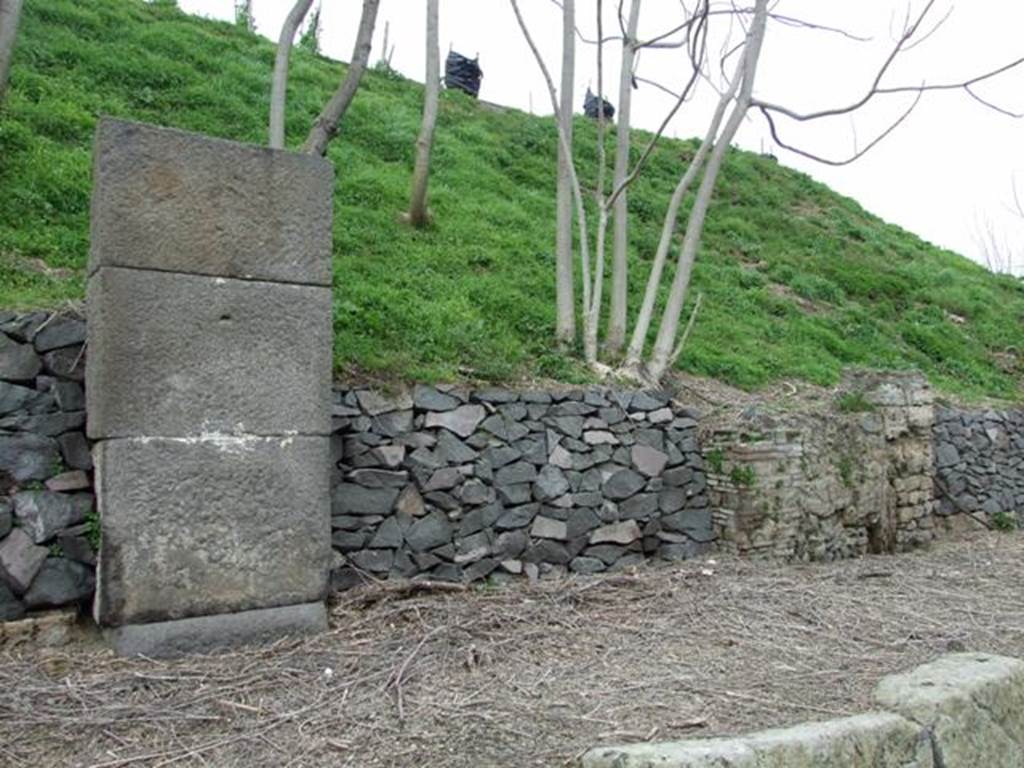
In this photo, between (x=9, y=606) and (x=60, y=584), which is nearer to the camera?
(x=9, y=606)

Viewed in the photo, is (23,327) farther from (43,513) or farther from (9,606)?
(9,606)

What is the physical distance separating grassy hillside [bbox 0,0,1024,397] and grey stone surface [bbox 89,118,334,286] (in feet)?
3.54

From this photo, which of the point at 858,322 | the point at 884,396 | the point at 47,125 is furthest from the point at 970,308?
the point at 47,125

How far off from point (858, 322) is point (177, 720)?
10684 millimetres

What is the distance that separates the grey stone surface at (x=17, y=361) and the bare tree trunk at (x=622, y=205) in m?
4.86

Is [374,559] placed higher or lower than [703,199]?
lower

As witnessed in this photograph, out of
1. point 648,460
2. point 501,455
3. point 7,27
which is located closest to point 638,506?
point 648,460

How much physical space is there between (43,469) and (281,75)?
4552 mm

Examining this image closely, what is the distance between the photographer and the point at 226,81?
11.3 metres

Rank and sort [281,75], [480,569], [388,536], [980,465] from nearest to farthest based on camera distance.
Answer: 1. [388,536]
2. [480,569]
3. [281,75]
4. [980,465]

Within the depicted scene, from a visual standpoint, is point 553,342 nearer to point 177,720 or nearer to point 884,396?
point 884,396

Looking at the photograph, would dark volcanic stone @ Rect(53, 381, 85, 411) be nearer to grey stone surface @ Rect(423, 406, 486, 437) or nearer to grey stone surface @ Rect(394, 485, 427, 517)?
grey stone surface @ Rect(394, 485, 427, 517)

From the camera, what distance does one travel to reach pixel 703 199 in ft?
26.7

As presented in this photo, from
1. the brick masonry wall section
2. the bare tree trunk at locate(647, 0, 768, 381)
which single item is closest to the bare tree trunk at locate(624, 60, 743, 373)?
the bare tree trunk at locate(647, 0, 768, 381)
